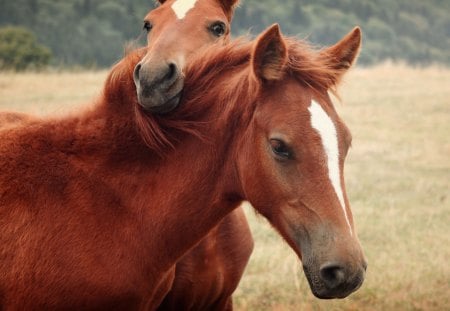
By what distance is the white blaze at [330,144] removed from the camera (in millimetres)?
3258

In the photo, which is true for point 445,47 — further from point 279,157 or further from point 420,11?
point 279,157

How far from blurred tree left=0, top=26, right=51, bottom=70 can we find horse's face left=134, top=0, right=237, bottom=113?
2090 centimetres

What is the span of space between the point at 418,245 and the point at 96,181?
18.2 feet

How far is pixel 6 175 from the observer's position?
3654 millimetres

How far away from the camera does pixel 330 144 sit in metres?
3.27

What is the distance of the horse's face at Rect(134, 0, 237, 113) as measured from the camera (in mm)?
3797

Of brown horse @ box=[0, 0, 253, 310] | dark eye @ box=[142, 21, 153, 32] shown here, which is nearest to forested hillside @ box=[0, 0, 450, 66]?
dark eye @ box=[142, 21, 153, 32]

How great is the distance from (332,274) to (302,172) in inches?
19.6

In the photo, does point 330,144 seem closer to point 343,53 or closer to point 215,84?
point 343,53

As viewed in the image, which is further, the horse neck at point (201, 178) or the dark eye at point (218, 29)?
the dark eye at point (218, 29)

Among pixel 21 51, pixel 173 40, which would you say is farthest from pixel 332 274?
pixel 21 51

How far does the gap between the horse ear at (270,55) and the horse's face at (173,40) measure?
0.59 metres

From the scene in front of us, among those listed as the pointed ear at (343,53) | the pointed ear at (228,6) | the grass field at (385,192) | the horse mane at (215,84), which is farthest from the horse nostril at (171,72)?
the pointed ear at (228,6)

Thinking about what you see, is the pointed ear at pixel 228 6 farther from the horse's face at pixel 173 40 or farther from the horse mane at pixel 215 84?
the horse mane at pixel 215 84
